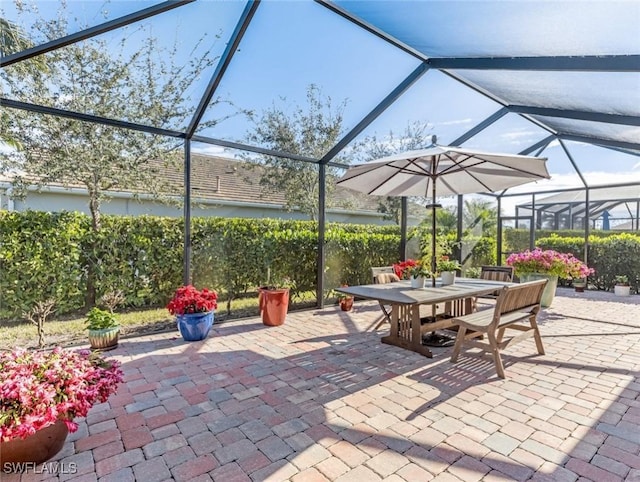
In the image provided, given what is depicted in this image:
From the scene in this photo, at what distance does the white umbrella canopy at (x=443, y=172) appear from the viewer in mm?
4211

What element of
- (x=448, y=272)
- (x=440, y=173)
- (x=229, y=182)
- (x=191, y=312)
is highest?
(x=229, y=182)

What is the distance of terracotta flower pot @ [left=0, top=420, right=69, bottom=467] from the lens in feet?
6.80

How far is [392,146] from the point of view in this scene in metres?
9.15

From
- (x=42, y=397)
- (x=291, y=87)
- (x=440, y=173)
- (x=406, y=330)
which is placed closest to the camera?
(x=42, y=397)

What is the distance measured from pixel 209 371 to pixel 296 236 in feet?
11.0

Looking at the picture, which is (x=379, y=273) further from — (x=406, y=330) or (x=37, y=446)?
(x=37, y=446)

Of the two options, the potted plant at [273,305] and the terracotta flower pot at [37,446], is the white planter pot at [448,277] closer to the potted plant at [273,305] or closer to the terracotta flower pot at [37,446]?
the potted plant at [273,305]

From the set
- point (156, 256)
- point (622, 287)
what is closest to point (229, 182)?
point (156, 256)

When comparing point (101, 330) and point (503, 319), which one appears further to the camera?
point (101, 330)

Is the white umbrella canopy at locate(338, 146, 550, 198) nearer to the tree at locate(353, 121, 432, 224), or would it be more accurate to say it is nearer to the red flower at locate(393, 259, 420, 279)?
the red flower at locate(393, 259, 420, 279)

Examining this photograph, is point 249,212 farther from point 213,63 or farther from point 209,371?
point 209,371

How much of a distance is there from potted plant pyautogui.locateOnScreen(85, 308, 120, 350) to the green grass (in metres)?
0.58

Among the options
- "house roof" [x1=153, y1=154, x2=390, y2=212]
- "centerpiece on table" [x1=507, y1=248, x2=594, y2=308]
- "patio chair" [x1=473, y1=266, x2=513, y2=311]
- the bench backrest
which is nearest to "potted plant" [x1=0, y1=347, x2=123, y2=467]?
the bench backrest

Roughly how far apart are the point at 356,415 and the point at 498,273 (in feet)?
14.2
